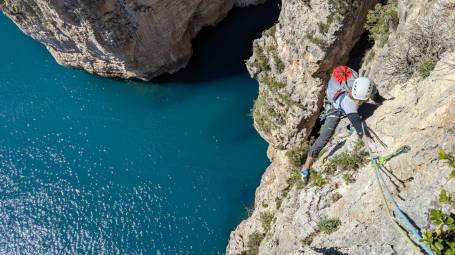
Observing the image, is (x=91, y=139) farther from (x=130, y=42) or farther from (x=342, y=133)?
(x=342, y=133)

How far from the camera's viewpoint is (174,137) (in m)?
17.7

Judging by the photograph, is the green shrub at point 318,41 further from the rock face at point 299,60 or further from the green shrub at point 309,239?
the green shrub at point 309,239

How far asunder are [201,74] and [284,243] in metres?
11.8

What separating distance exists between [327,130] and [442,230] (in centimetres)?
411

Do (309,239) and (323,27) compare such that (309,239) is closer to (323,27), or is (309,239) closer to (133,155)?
(323,27)

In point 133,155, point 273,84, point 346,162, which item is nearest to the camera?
point 346,162

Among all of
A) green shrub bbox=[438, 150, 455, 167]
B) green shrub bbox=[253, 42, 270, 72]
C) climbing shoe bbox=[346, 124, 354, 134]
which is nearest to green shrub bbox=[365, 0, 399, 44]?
climbing shoe bbox=[346, 124, 354, 134]

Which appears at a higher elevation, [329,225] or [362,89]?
[362,89]

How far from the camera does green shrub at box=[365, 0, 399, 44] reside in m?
9.34

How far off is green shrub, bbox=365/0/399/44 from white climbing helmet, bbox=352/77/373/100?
8.46ft

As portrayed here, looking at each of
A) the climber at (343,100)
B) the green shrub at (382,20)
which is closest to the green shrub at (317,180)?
the climber at (343,100)

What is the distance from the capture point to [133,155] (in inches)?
692

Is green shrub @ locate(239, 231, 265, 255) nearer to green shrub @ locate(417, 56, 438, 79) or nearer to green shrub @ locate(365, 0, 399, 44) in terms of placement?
green shrub @ locate(365, 0, 399, 44)

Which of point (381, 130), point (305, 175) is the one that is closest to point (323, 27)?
point (305, 175)
